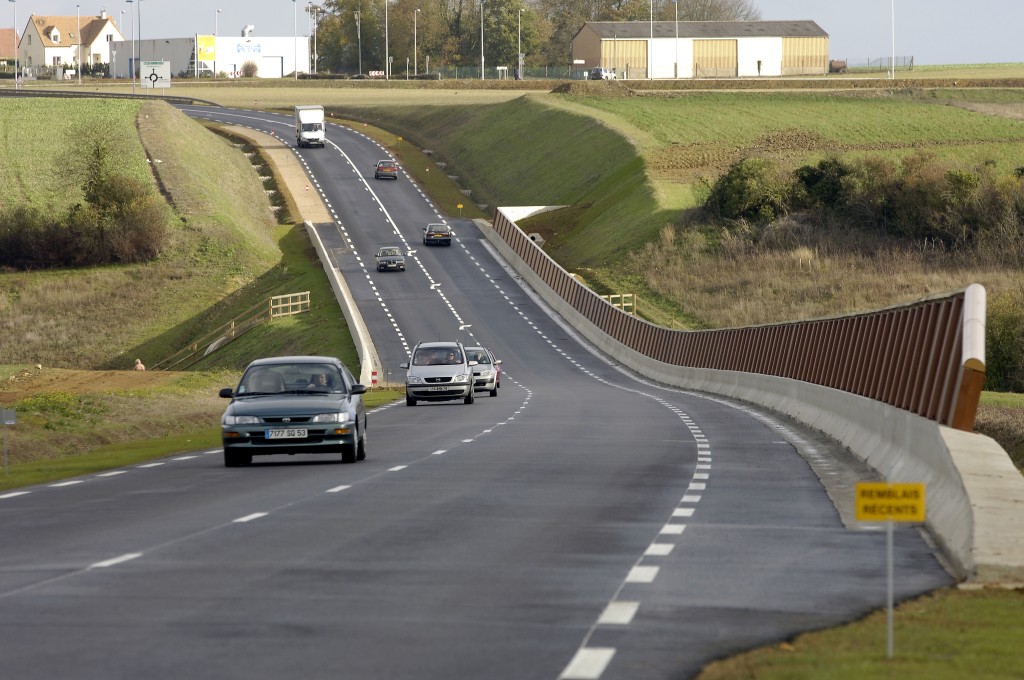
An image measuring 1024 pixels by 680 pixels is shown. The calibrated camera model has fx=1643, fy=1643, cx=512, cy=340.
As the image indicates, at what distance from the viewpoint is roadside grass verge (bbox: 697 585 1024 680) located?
27.2ft

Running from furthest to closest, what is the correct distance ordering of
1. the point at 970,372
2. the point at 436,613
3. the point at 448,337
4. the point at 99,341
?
the point at 99,341, the point at 448,337, the point at 970,372, the point at 436,613

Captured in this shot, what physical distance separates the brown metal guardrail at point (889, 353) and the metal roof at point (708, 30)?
419ft

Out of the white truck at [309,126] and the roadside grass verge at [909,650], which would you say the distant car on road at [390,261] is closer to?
the white truck at [309,126]

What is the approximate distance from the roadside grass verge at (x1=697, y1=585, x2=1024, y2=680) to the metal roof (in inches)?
6879

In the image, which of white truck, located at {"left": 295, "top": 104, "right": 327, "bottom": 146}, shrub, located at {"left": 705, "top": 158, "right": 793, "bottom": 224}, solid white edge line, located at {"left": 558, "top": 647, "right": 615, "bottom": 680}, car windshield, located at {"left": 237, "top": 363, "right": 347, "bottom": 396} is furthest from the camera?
white truck, located at {"left": 295, "top": 104, "right": 327, "bottom": 146}

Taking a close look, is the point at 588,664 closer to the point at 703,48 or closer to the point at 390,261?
the point at 390,261

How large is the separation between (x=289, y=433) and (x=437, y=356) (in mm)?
22850

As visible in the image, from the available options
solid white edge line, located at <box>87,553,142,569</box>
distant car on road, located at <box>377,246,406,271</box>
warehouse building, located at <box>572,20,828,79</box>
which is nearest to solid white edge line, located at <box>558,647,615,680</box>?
solid white edge line, located at <box>87,553,142,569</box>

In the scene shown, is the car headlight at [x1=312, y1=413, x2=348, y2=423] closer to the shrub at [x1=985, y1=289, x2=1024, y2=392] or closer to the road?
the road

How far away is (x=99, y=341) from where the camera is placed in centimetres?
7894

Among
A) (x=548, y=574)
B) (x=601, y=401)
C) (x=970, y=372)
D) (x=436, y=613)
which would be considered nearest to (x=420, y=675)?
(x=436, y=613)

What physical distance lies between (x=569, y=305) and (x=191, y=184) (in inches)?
1481

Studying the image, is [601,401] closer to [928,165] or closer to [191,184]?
[928,165]

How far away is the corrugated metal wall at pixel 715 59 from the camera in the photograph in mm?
182750
